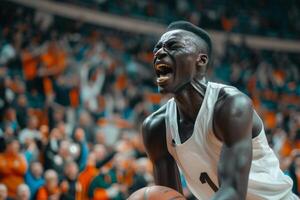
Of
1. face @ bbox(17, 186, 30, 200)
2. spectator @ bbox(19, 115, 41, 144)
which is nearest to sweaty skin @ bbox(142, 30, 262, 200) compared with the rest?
face @ bbox(17, 186, 30, 200)

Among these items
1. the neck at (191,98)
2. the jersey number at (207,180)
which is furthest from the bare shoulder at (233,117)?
the jersey number at (207,180)

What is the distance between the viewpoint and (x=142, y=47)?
1627 centimetres

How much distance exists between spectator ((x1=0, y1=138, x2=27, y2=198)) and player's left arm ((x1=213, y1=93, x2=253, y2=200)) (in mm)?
4987

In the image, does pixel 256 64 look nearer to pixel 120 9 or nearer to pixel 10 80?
pixel 120 9

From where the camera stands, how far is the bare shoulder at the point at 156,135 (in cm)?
319

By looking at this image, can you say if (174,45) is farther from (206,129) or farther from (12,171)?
(12,171)

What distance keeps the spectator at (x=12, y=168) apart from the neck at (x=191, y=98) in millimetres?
4664

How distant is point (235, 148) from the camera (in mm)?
2705

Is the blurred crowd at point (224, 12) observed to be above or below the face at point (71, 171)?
below

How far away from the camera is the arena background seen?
25.1 ft

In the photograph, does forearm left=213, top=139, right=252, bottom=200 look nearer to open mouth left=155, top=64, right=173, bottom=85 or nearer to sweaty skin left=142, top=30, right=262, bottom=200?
sweaty skin left=142, top=30, right=262, bottom=200

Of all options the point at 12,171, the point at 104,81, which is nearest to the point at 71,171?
the point at 12,171

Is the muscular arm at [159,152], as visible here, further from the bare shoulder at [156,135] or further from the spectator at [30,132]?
the spectator at [30,132]

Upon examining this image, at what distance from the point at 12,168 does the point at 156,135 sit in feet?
14.9
